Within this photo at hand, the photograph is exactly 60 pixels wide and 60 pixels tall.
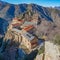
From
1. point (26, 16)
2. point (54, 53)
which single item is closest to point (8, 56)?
point (26, 16)

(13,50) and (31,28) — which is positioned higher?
(31,28)

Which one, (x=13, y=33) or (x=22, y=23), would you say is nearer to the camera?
(x=13, y=33)

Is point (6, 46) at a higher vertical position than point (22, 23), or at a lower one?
lower

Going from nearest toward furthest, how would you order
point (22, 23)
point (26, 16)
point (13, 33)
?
point (13, 33)
point (22, 23)
point (26, 16)

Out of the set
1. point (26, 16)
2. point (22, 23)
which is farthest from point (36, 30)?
point (26, 16)

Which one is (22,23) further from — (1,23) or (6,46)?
(1,23)

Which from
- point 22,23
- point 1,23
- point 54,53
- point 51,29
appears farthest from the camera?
point 1,23

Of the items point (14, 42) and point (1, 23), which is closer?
point (14, 42)

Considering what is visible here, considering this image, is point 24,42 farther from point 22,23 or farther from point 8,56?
point 22,23

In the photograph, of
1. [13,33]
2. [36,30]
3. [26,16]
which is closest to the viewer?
[36,30]
